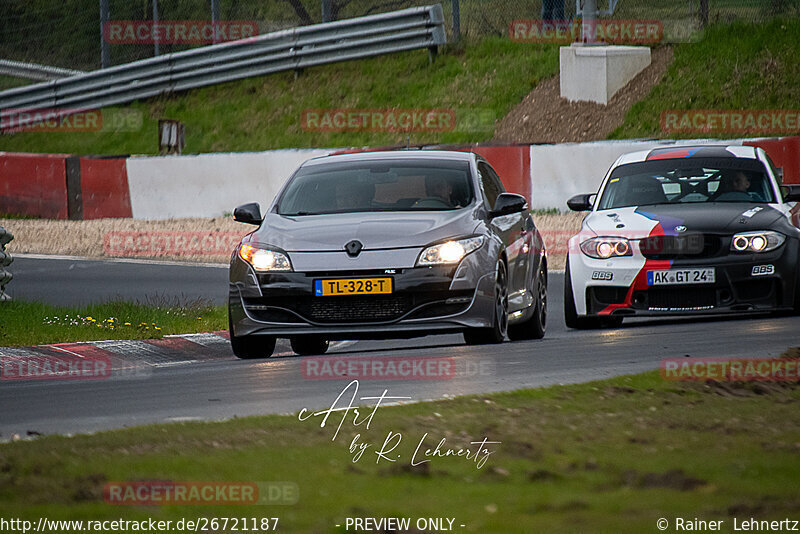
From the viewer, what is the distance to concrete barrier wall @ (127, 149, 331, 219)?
23.3 metres

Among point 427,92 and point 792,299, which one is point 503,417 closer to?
point 792,299

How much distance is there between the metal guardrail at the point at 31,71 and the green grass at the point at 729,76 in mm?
14471

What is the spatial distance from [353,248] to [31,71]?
26188 millimetres

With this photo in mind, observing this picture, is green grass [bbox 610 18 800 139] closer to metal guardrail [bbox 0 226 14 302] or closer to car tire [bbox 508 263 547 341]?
car tire [bbox 508 263 547 341]

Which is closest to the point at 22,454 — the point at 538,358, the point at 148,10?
the point at 538,358

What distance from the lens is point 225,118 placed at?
1220 inches

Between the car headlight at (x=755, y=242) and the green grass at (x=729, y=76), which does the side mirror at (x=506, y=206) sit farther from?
the green grass at (x=729, y=76)

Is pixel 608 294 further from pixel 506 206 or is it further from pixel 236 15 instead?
pixel 236 15

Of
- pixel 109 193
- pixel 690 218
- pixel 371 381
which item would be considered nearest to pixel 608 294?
pixel 690 218

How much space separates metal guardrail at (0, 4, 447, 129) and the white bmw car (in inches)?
681

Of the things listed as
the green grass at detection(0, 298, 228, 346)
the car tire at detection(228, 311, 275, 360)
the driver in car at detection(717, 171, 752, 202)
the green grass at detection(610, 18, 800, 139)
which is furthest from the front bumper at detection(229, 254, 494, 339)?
the green grass at detection(610, 18, 800, 139)

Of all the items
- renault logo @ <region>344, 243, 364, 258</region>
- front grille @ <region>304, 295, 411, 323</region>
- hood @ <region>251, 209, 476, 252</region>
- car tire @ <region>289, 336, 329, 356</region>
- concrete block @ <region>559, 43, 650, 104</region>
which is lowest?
car tire @ <region>289, 336, 329, 356</region>

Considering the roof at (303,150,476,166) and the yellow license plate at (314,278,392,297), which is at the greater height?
the roof at (303,150,476,166)

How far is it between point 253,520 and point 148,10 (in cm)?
2640
